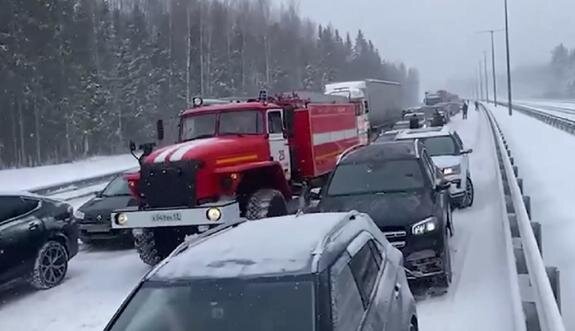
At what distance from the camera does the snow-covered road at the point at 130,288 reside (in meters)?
7.84

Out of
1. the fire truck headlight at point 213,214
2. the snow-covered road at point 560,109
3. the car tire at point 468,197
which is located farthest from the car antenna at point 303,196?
the snow-covered road at point 560,109

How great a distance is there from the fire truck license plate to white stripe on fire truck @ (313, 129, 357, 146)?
5.32 metres

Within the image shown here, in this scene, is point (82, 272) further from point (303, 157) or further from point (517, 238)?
point (517, 238)

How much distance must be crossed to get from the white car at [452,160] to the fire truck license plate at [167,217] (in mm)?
6094

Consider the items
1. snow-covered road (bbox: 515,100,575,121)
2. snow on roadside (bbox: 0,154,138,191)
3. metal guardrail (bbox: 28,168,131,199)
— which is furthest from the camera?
snow-covered road (bbox: 515,100,575,121)

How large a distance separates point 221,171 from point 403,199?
3.03 meters

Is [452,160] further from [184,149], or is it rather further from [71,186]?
[71,186]

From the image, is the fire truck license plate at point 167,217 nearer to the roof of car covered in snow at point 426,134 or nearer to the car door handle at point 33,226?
the car door handle at point 33,226

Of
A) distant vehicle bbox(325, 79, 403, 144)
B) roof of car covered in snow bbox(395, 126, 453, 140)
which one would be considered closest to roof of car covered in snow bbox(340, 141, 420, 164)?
roof of car covered in snow bbox(395, 126, 453, 140)

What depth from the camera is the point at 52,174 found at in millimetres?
34188

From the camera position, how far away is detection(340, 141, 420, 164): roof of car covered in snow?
11.0m

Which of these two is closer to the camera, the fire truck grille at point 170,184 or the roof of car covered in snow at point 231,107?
the fire truck grille at point 170,184

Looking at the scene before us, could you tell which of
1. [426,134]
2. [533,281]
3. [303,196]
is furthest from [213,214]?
[426,134]

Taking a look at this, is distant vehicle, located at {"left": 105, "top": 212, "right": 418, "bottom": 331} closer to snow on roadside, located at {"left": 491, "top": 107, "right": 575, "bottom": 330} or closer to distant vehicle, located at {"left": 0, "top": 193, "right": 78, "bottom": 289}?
snow on roadside, located at {"left": 491, "top": 107, "right": 575, "bottom": 330}
